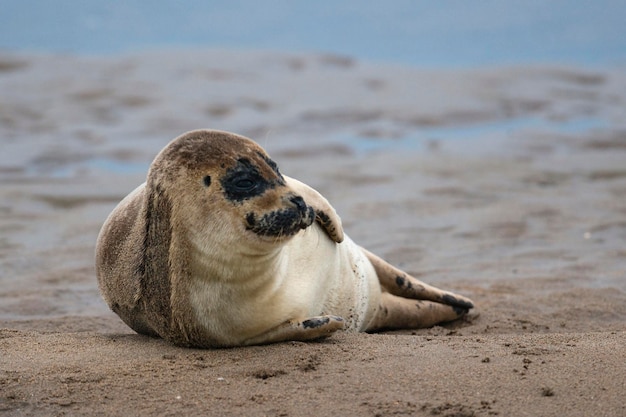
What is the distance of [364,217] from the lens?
10.1m

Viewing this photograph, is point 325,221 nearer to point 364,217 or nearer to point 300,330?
point 300,330

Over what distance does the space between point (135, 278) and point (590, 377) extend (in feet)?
6.78

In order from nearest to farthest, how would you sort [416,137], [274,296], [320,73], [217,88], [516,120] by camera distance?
1. [274,296]
2. [416,137]
3. [516,120]
4. [217,88]
5. [320,73]

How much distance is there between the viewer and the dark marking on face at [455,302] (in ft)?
Answer: 20.3

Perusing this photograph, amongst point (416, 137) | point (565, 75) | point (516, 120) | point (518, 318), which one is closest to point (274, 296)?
point (518, 318)

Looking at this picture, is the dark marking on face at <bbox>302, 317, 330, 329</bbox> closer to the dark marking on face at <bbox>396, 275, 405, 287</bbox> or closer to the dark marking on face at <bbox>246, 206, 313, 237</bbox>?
the dark marking on face at <bbox>246, 206, 313, 237</bbox>

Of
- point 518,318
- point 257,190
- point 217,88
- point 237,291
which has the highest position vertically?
point 217,88

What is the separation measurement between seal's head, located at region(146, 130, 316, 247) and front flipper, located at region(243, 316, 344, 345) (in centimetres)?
49

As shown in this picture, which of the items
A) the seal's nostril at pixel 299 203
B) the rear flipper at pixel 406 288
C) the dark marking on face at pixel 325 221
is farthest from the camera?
the rear flipper at pixel 406 288

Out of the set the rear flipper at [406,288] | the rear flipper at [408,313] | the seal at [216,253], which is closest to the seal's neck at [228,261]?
the seal at [216,253]

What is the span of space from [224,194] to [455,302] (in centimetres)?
215

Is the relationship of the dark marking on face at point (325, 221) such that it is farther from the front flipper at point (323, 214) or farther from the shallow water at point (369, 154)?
the shallow water at point (369, 154)

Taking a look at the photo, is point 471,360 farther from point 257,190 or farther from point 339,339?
point 257,190

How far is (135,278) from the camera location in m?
4.86
